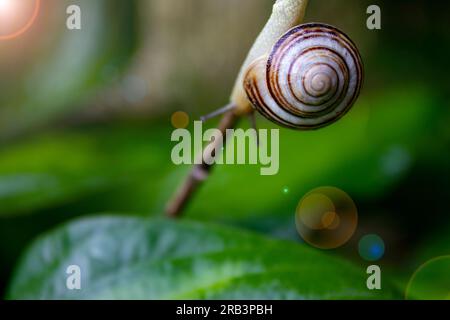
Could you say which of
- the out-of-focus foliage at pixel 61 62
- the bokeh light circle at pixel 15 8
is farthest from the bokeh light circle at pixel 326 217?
the bokeh light circle at pixel 15 8

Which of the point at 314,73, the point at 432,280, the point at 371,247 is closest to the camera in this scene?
the point at 314,73

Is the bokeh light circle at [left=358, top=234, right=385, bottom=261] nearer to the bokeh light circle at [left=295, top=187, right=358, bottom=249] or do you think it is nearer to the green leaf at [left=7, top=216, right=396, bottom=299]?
the bokeh light circle at [left=295, top=187, right=358, bottom=249]

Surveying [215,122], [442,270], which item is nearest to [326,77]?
[442,270]

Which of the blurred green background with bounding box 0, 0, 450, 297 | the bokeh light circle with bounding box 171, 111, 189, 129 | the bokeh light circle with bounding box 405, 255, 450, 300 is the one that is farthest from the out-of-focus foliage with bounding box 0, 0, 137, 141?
the bokeh light circle with bounding box 405, 255, 450, 300

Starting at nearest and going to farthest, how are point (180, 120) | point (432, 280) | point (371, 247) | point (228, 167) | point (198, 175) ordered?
point (198, 175)
point (432, 280)
point (228, 167)
point (371, 247)
point (180, 120)

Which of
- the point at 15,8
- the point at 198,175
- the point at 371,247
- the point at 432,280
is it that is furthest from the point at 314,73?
the point at 15,8

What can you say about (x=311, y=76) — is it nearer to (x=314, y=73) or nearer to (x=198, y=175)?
(x=314, y=73)
